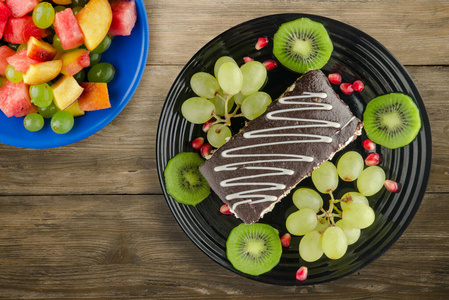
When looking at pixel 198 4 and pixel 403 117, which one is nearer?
pixel 403 117

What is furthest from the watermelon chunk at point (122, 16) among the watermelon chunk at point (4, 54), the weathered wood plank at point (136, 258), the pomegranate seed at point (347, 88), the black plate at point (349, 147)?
the pomegranate seed at point (347, 88)

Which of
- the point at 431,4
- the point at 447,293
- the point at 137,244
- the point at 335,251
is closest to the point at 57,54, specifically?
the point at 137,244

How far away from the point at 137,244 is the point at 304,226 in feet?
2.23

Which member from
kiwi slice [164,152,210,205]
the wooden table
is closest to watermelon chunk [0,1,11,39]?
the wooden table

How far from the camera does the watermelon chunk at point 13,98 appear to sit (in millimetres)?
1272

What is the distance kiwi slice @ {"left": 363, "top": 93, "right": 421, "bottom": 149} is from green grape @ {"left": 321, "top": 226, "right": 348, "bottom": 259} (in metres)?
0.35

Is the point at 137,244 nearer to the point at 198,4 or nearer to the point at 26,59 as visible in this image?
the point at 26,59

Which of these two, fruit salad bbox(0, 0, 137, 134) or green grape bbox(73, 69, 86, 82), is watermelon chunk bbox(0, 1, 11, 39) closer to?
fruit salad bbox(0, 0, 137, 134)

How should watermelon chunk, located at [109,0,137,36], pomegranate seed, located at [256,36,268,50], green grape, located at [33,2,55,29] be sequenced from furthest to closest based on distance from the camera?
pomegranate seed, located at [256,36,268,50] → watermelon chunk, located at [109,0,137,36] → green grape, located at [33,2,55,29]

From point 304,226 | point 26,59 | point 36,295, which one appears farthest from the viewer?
point 36,295

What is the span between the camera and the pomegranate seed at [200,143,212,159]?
4.67 ft

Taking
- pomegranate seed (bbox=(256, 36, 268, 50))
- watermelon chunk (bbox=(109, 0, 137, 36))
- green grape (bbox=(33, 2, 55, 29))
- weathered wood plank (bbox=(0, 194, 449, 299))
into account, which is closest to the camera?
green grape (bbox=(33, 2, 55, 29))

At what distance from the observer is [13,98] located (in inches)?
50.5

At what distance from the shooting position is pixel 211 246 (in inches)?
56.3
